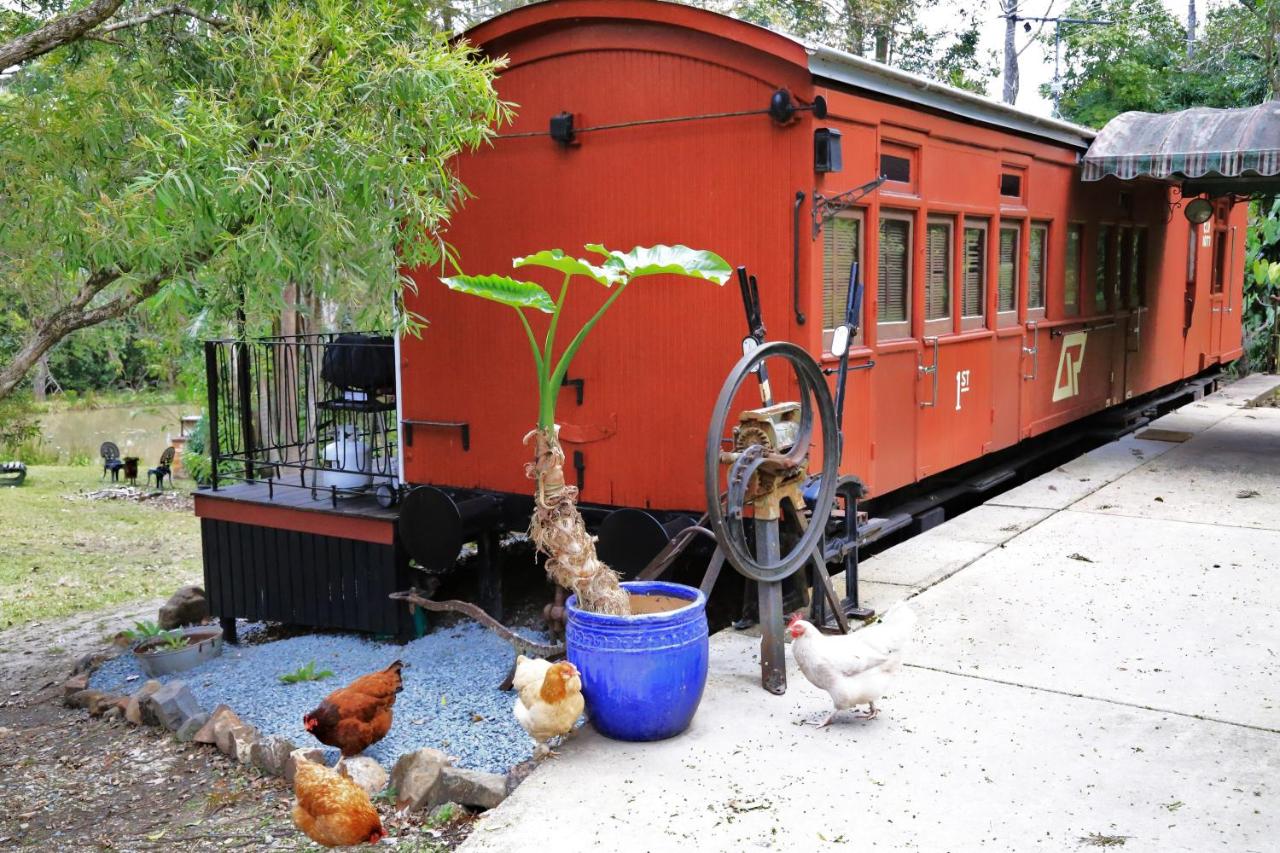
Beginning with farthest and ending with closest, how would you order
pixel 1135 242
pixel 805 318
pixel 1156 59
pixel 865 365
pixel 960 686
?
pixel 1156 59 < pixel 1135 242 < pixel 865 365 < pixel 805 318 < pixel 960 686

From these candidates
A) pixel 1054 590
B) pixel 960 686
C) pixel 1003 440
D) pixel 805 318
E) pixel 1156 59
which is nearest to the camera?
pixel 960 686

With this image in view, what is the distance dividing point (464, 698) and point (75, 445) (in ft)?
70.3

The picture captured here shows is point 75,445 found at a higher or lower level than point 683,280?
lower

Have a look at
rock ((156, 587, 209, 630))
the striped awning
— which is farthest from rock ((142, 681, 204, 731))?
the striped awning

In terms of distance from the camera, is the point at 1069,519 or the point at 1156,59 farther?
the point at 1156,59

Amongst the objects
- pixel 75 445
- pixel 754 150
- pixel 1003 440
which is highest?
pixel 754 150

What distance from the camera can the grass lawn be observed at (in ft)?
32.4

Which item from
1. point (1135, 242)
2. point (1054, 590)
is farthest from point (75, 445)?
point (1054, 590)

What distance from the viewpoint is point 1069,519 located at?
7.54 meters

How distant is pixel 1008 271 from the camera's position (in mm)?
8523

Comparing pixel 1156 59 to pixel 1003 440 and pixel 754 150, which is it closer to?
pixel 1003 440

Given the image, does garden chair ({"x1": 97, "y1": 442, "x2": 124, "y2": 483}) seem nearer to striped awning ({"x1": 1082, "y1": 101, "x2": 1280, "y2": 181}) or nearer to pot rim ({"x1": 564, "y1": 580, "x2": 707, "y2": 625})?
striped awning ({"x1": 1082, "y1": 101, "x2": 1280, "y2": 181})

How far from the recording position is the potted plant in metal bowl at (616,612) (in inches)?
161

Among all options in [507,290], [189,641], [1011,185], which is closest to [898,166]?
[1011,185]
